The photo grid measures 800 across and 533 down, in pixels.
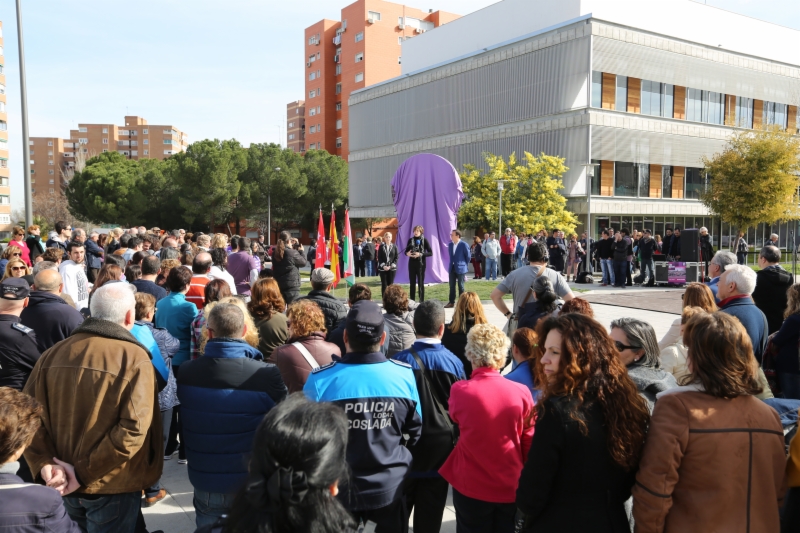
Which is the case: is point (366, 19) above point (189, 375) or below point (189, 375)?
above

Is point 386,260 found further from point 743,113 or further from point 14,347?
point 743,113

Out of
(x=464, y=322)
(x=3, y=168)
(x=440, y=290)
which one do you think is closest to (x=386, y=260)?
(x=440, y=290)

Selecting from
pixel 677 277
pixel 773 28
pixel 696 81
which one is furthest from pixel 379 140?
pixel 677 277

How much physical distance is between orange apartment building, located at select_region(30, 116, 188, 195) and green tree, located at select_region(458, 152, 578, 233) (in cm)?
12676

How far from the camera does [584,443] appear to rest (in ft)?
7.73

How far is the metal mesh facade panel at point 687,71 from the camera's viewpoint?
3192 cm

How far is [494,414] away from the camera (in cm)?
313

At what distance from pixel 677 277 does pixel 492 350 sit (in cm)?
1805

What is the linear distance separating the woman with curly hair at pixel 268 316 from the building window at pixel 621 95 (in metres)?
31.4

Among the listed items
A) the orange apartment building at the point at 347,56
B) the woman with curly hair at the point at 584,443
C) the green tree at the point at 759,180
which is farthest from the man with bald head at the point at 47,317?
the orange apartment building at the point at 347,56

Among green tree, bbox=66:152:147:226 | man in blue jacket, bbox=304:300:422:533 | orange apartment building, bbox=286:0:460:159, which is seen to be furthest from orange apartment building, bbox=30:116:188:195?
man in blue jacket, bbox=304:300:422:533

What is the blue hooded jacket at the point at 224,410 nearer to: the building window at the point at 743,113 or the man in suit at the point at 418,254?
the man in suit at the point at 418,254

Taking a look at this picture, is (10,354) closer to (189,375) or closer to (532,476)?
(189,375)

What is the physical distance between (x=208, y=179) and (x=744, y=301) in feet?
171
